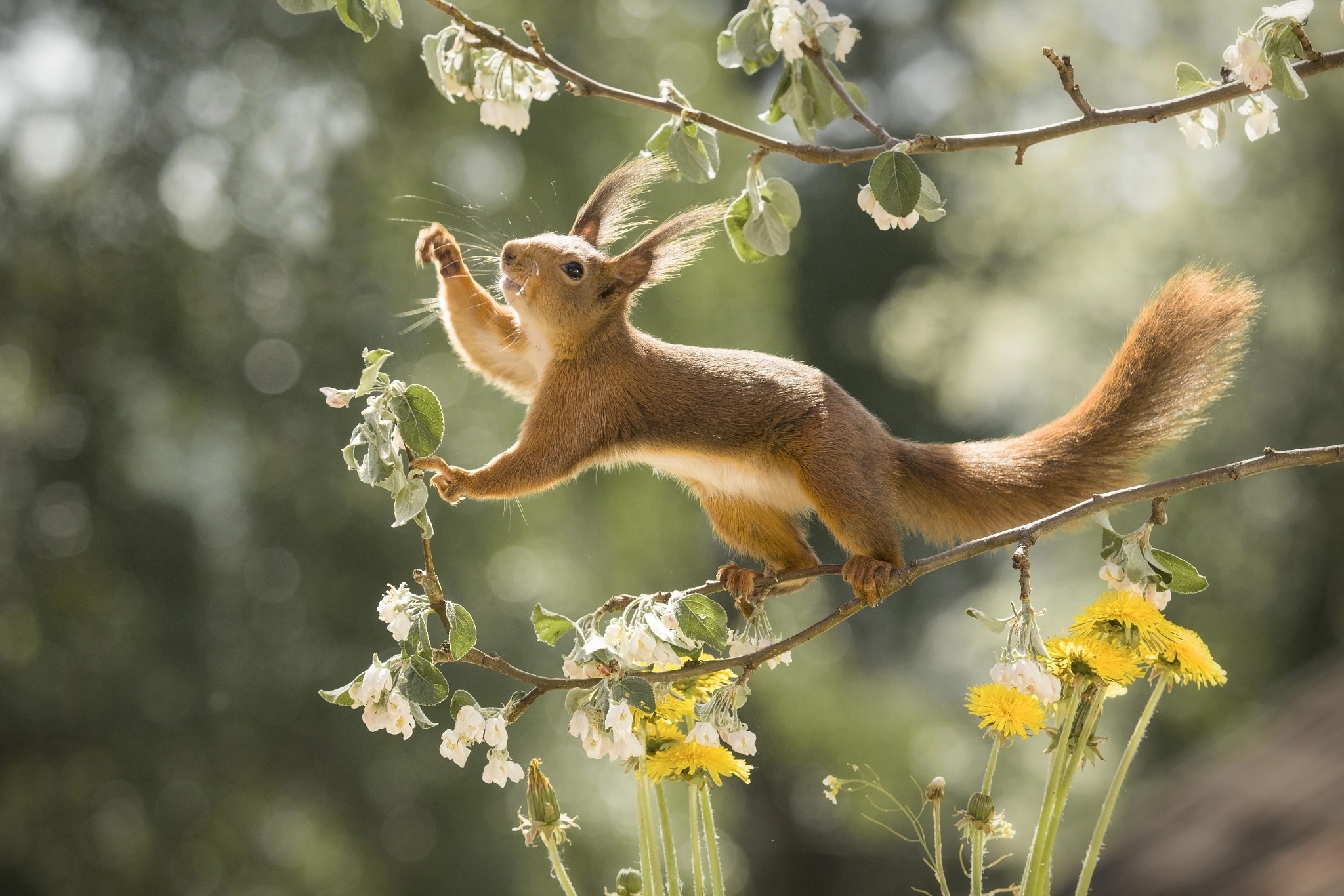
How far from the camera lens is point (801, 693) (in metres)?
3.84

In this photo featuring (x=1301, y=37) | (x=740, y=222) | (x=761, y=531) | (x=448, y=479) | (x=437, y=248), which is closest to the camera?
(x=1301, y=37)

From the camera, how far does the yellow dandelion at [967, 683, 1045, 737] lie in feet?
2.57

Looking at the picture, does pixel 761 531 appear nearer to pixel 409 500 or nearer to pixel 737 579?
pixel 737 579

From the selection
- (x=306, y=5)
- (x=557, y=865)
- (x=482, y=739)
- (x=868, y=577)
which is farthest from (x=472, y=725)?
(x=306, y=5)

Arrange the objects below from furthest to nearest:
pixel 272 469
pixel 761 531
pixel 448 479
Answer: pixel 272 469, pixel 761 531, pixel 448 479

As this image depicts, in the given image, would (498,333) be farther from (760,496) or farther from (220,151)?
(220,151)

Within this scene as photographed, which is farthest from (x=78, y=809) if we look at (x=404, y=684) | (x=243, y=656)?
(x=404, y=684)

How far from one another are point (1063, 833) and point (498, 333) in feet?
11.0

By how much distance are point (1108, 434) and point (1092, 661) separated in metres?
0.39

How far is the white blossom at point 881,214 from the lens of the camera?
0.76 meters

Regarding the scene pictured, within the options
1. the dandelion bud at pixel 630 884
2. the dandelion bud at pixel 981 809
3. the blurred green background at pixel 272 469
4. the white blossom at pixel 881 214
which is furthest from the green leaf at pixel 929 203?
the blurred green background at pixel 272 469

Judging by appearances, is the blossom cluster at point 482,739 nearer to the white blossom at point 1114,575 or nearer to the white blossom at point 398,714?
the white blossom at point 398,714

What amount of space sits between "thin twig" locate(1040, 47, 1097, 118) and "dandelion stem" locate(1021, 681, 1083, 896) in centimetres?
36

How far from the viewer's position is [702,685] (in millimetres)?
878
